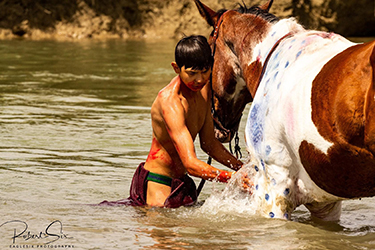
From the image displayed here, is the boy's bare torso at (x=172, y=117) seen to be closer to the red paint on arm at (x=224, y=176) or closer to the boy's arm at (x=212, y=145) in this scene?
the boy's arm at (x=212, y=145)

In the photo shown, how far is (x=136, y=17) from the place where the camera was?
20.8m

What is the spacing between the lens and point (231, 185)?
13.7 ft

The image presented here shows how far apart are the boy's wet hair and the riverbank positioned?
51.2 ft

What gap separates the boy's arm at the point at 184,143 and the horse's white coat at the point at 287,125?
32 centimetres

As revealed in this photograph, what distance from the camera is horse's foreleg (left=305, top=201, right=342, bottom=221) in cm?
395

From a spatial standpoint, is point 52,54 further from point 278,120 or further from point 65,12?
point 278,120

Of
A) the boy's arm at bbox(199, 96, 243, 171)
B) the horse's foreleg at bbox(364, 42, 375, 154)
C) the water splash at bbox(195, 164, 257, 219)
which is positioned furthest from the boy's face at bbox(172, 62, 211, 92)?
the horse's foreleg at bbox(364, 42, 375, 154)

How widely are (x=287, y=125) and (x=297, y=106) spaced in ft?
0.42

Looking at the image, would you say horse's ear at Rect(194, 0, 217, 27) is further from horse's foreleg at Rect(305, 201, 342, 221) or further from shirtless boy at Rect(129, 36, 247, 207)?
horse's foreleg at Rect(305, 201, 342, 221)

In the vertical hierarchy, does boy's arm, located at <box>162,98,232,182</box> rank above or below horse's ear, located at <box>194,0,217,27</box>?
below

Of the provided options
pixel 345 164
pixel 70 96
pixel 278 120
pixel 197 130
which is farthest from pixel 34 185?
pixel 70 96

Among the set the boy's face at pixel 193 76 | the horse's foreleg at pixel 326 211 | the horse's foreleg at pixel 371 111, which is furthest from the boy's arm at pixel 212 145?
the horse's foreleg at pixel 371 111

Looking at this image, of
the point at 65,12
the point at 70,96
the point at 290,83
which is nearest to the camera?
the point at 290,83

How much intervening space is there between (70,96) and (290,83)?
6.98 meters
